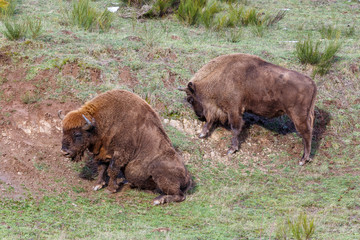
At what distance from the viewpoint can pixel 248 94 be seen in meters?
9.56

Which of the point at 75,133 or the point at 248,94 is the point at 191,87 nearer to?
the point at 248,94

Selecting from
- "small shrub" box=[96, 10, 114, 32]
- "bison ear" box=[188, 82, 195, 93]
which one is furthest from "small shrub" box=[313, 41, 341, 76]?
"small shrub" box=[96, 10, 114, 32]

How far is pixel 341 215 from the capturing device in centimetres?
694

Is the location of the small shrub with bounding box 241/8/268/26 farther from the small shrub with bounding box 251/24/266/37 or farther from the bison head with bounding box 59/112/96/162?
the bison head with bounding box 59/112/96/162

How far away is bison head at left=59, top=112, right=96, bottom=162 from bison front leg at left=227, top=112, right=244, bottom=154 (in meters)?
3.40

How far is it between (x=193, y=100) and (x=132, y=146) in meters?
2.73

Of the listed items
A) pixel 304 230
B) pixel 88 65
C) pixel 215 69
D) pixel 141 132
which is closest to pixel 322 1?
pixel 215 69

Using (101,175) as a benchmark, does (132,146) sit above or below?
above

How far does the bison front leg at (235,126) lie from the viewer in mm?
9617

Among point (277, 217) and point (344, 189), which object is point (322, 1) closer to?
point (344, 189)

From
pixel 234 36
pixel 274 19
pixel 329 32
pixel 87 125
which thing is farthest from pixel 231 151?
pixel 274 19

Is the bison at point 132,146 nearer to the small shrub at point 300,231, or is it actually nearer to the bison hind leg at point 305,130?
the small shrub at point 300,231

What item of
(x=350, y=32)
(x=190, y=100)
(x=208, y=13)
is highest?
(x=208, y=13)

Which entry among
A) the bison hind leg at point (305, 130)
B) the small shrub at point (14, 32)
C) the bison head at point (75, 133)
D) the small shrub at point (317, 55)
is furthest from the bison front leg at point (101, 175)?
the small shrub at point (317, 55)
